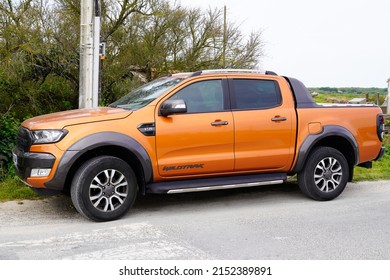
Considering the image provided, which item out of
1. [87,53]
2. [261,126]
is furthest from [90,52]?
[261,126]

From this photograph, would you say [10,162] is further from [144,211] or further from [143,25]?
[143,25]

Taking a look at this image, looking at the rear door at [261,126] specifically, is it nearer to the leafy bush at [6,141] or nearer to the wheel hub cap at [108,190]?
the wheel hub cap at [108,190]

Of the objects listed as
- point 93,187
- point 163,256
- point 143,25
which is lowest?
point 163,256

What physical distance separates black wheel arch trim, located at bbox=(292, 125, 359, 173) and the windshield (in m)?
1.98

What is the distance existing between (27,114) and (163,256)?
25.8 feet

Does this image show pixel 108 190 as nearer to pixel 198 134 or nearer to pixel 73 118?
pixel 73 118

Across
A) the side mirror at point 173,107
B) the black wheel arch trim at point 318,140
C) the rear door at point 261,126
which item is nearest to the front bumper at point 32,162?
the side mirror at point 173,107

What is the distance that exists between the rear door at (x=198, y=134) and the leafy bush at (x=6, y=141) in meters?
3.24

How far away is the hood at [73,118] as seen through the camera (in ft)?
19.2

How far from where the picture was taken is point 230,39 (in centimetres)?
1705

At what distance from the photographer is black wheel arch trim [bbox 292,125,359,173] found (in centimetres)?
699

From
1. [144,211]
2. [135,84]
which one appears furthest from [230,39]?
[144,211]

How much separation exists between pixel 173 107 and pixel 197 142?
562 mm

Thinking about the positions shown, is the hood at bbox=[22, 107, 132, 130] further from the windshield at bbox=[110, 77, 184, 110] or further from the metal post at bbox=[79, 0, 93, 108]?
the metal post at bbox=[79, 0, 93, 108]
